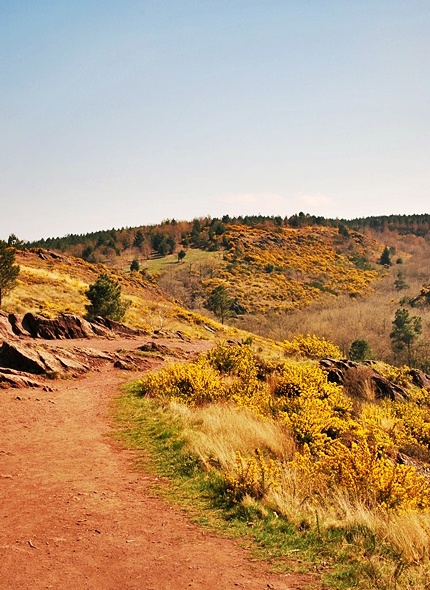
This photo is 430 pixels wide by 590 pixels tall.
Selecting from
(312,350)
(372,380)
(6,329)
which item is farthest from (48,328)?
(312,350)

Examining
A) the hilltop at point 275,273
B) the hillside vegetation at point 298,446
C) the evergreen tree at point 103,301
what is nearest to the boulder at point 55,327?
the hillside vegetation at point 298,446

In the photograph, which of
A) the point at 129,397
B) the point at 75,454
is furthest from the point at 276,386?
the point at 75,454

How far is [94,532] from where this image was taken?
16.9 feet

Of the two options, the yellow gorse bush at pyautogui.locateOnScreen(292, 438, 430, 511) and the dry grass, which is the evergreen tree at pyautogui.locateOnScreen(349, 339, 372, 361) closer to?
the dry grass

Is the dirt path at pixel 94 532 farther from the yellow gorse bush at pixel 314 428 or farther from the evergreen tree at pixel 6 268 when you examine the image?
the evergreen tree at pixel 6 268

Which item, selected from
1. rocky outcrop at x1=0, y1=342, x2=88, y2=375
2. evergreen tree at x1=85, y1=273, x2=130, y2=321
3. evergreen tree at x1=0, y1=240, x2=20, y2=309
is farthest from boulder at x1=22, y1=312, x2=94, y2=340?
evergreen tree at x1=85, y1=273, x2=130, y2=321

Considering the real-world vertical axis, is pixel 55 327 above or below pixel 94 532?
above

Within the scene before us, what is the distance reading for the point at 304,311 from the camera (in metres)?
92.7

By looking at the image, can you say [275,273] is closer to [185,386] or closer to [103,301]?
[103,301]

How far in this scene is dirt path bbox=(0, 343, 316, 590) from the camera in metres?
4.21

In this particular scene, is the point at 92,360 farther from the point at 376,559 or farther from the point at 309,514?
the point at 376,559

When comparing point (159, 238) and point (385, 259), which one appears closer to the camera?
point (159, 238)

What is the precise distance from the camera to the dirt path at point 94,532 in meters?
4.21

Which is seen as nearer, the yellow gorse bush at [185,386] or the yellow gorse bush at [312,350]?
the yellow gorse bush at [185,386]
